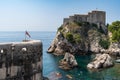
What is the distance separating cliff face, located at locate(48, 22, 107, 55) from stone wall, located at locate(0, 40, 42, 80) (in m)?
103

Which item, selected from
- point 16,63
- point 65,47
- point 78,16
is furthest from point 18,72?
point 78,16

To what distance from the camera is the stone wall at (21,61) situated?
17.8m

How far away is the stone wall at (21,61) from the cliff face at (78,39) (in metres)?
103

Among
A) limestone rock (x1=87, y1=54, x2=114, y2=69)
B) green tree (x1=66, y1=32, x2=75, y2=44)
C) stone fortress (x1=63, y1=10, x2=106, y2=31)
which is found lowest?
limestone rock (x1=87, y1=54, x2=114, y2=69)

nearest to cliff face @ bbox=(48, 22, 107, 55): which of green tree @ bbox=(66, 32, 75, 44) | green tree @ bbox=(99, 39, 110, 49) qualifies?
green tree @ bbox=(66, 32, 75, 44)

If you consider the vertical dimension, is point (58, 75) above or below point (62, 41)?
below

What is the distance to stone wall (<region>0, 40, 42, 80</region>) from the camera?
17.8 meters

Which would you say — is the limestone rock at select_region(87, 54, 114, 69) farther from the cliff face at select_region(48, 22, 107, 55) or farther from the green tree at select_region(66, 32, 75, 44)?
the green tree at select_region(66, 32, 75, 44)

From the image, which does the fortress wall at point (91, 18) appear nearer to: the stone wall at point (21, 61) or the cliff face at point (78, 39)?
the cliff face at point (78, 39)

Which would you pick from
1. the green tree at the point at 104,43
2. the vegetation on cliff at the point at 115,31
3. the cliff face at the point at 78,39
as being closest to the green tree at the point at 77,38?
the cliff face at the point at 78,39

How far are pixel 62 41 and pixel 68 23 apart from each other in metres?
17.9

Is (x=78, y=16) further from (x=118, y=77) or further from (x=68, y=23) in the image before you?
(x=118, y=77)

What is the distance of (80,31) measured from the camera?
135750 mm

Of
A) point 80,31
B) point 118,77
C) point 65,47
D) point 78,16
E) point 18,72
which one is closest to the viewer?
point 18,72
